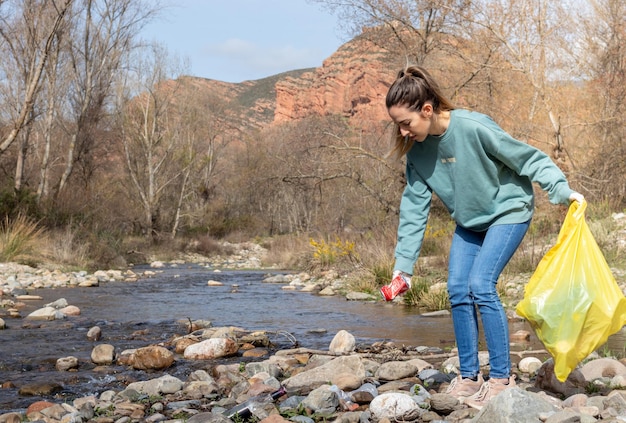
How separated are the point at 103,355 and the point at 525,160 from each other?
3646mm

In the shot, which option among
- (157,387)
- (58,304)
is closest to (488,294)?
(157,387)

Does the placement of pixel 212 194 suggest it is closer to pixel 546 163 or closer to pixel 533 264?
pixel 533 264

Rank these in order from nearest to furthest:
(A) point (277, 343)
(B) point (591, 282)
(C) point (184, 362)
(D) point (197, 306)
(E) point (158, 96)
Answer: (B) point (591, 282)
(C) point (184, 362)
(A) point (277, 343)
(D) point (197, 306)
(E) point (158, 96)

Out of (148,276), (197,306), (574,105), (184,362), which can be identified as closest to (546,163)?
(184,362)

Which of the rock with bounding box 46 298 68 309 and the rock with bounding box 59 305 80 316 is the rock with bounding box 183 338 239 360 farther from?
the rock with bounding box 46 298 68 309

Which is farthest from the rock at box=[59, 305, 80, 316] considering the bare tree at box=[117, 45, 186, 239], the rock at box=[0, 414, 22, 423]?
the bare tree at box=[117, 45, 186, 239]

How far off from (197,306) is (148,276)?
663cm

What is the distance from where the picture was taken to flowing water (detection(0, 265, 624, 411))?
A: 4.81 m

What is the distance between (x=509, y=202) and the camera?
322 centimetres

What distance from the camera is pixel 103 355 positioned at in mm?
5199

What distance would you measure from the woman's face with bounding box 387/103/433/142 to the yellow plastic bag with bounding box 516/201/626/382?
801 mm

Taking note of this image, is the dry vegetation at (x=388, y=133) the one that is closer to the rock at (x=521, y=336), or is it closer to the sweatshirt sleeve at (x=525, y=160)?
the rock at (x=521, y=336)

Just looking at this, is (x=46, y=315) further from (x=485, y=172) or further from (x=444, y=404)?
(x=485, y=172)

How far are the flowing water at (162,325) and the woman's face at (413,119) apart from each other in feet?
8.16
